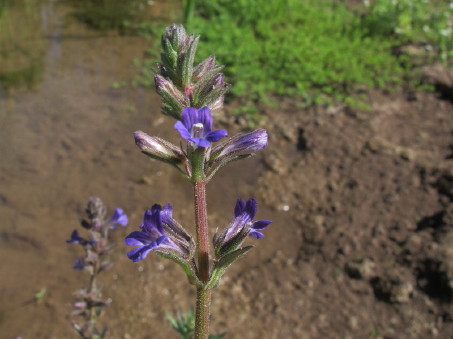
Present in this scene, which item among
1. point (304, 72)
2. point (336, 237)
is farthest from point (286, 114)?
point (336, 237)

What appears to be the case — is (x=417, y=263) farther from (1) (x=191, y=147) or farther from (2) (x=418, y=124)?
(1) (x=191, y=147)

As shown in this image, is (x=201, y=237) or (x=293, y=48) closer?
(x=201, y=237)

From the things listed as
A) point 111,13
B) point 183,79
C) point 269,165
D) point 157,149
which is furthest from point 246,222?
point 111,13

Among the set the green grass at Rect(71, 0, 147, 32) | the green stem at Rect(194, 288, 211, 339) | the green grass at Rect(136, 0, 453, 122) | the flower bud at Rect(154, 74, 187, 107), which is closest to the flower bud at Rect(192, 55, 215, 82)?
the flower bud at Rect(154, 74, 187, 107)

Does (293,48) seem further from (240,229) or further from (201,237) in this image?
(201,237)

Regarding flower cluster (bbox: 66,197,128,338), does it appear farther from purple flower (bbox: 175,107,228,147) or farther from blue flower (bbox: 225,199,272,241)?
purple flower (bbox: 175,107,228,147)

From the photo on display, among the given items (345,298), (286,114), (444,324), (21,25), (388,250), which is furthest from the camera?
(21,25)
